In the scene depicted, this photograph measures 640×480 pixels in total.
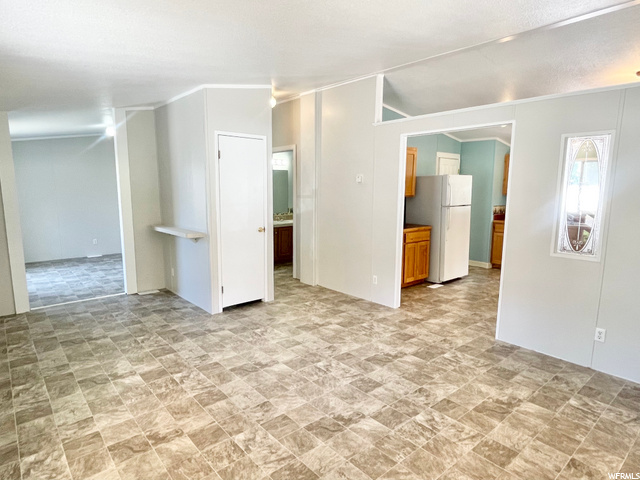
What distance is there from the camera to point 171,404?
2.54 metres

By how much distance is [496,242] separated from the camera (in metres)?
6.71

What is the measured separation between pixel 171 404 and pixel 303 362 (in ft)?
3.53

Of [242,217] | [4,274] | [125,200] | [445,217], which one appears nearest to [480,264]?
[445,217]

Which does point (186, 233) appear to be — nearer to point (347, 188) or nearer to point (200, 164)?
point (200, 164)

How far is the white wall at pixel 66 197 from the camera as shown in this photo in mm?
7012

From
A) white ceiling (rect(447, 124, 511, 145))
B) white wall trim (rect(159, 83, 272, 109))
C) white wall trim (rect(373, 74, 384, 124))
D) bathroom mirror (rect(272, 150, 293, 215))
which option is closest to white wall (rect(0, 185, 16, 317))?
white wall trim (rect(159, 83, 272, 109))

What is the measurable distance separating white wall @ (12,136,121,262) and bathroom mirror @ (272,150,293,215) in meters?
3.47

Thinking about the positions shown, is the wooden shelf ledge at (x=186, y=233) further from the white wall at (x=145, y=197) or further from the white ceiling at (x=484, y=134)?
the white ceiling at (x=484, y=134)

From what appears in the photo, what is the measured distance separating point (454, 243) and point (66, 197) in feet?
24.4

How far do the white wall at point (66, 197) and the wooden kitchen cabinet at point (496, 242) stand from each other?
7696 millimetres

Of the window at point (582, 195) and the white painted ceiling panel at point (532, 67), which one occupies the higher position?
the white painted ceiling panel at point (532, 67)

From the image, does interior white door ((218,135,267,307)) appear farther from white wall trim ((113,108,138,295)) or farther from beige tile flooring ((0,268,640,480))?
white wall trim ((113,108,138,295))

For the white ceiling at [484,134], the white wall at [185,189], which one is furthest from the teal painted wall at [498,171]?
the white wall at [185,189]

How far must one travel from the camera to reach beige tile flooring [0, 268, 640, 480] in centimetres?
199
